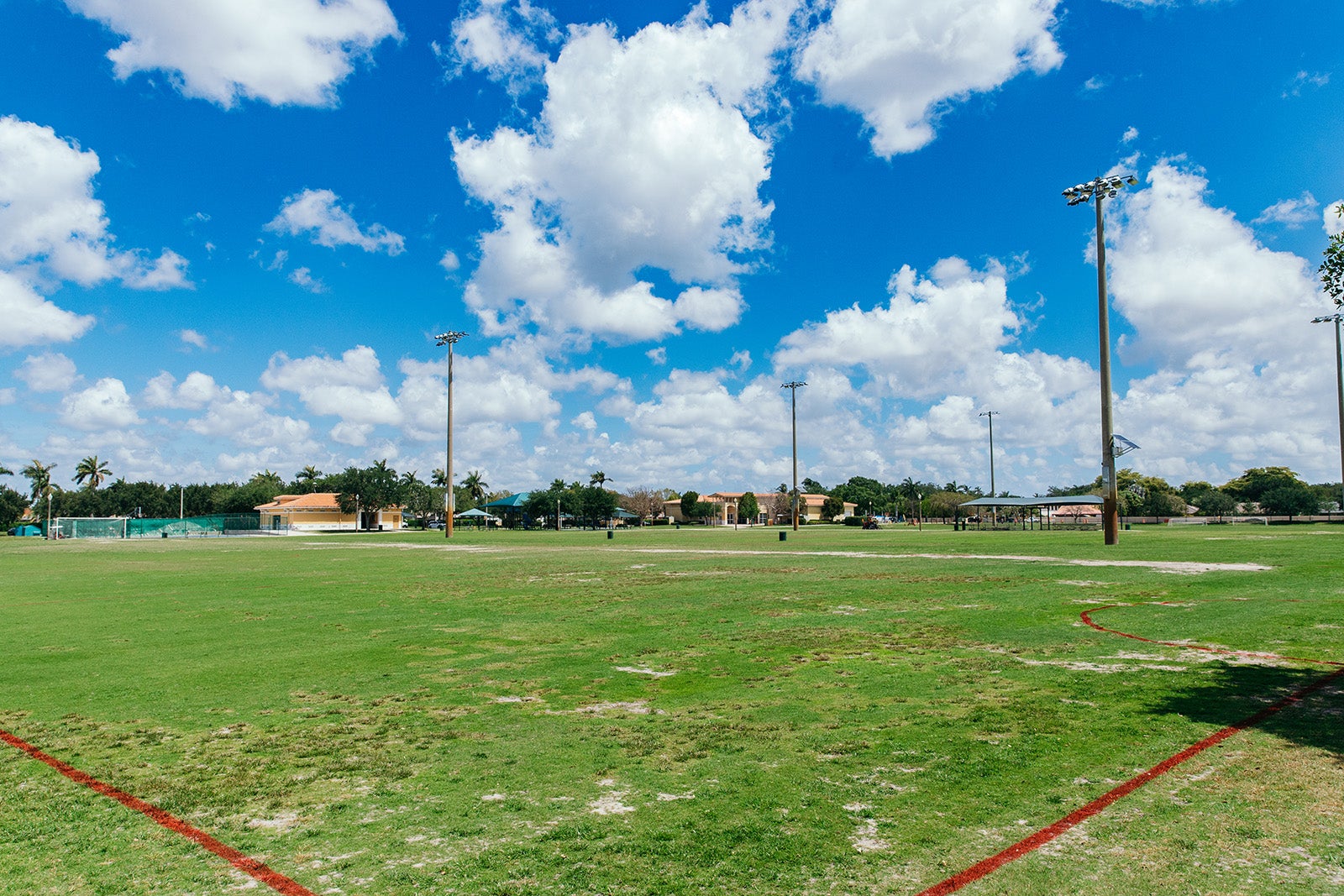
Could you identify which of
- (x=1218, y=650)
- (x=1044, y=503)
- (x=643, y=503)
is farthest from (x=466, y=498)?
(x=1218, y=650)

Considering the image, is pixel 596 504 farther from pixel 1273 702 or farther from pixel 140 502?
pixel 1273 702

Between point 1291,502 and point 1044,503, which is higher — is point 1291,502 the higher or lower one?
the lower one

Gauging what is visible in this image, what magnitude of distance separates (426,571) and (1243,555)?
2594 centimetres

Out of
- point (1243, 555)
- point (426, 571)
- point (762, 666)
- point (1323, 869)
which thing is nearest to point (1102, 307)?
point (1243, 555)

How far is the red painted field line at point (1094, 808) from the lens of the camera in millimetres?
3910

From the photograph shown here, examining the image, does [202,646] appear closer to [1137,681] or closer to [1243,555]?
[1137,681]

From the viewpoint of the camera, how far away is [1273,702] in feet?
23.3

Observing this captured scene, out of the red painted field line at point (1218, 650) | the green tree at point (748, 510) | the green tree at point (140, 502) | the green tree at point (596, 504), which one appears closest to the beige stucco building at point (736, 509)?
the green tree at point (748, 510)

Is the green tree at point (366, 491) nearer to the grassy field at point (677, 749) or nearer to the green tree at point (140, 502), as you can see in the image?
the green tree at point (140, 502)

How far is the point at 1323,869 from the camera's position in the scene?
3.90 m

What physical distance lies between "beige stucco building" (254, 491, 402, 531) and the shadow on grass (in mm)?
111839

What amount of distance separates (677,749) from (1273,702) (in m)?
5.41

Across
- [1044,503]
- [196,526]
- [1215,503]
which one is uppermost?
[1044,503]

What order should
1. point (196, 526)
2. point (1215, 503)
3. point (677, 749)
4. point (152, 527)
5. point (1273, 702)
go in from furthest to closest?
point (1215, 503) < point (196, 526) < point (152, 527) < point (1273, 702) < point (677, 749)
